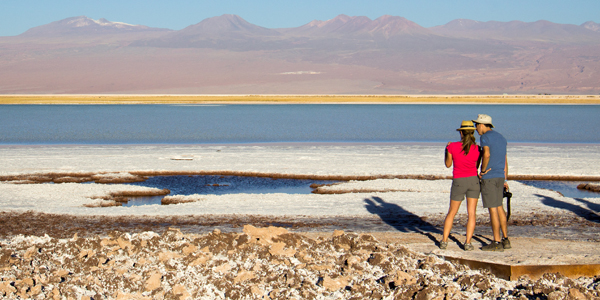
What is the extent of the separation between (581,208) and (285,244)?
6888 mm

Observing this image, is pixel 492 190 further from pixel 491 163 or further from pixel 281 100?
pixel 281 100

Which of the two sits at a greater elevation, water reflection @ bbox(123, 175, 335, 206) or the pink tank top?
the pink tank top

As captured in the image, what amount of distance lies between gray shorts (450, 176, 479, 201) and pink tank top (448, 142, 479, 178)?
56 mm

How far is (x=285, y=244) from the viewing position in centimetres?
734

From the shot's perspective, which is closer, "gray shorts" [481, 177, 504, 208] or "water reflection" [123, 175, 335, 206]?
"gray shorts" [481, 177, 504, 208]

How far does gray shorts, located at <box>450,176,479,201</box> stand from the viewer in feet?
23.2

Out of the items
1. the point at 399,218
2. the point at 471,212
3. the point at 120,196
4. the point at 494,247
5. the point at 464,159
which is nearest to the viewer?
the point at 464,159

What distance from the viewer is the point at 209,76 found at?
596 ft

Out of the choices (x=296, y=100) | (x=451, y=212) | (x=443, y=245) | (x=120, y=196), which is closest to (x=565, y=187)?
(x=443, y=245)

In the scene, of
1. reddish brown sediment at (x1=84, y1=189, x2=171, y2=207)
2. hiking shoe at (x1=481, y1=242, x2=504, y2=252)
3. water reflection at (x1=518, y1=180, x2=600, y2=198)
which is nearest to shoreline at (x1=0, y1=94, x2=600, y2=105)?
water reflection at (x1=518, y1=180, x2=600, y2=198)

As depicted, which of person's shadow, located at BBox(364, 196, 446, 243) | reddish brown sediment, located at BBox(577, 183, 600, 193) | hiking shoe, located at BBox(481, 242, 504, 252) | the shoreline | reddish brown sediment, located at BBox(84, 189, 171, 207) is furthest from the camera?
the shoreline

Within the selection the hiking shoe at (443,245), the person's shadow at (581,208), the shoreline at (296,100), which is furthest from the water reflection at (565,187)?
the shoreline at (296,100)

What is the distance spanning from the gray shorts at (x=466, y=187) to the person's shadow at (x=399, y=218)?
1.15 meters

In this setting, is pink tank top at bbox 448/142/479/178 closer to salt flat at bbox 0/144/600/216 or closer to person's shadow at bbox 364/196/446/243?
person's shadow at bbox 364/196/446/243
